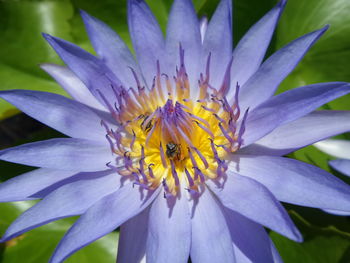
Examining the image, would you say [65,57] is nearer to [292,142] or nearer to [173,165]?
[173,165]

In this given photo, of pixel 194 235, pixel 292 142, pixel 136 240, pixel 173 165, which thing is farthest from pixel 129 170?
pixel 292 142

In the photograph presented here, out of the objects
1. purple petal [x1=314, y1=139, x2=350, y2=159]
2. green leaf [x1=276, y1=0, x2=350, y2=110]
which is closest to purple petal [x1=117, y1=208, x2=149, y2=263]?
purple petal [x1=314, y1=139, x2=350, y2=159]

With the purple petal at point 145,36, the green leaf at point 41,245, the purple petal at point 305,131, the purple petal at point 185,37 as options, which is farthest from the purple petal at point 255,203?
the green leaf at point 41,245

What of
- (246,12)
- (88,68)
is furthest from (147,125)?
(246,12)

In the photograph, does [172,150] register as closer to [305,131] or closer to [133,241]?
[133,241]

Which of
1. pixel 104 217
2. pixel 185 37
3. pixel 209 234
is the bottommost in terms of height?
pixel 209 234

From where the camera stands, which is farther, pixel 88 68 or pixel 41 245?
pixel 41 245

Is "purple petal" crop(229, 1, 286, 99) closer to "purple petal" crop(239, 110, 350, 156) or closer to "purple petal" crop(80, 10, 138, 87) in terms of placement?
"purple petal" crop(239, 110, 350, 156)

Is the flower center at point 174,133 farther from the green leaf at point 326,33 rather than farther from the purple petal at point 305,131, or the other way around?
the green leaf at point 326,33
